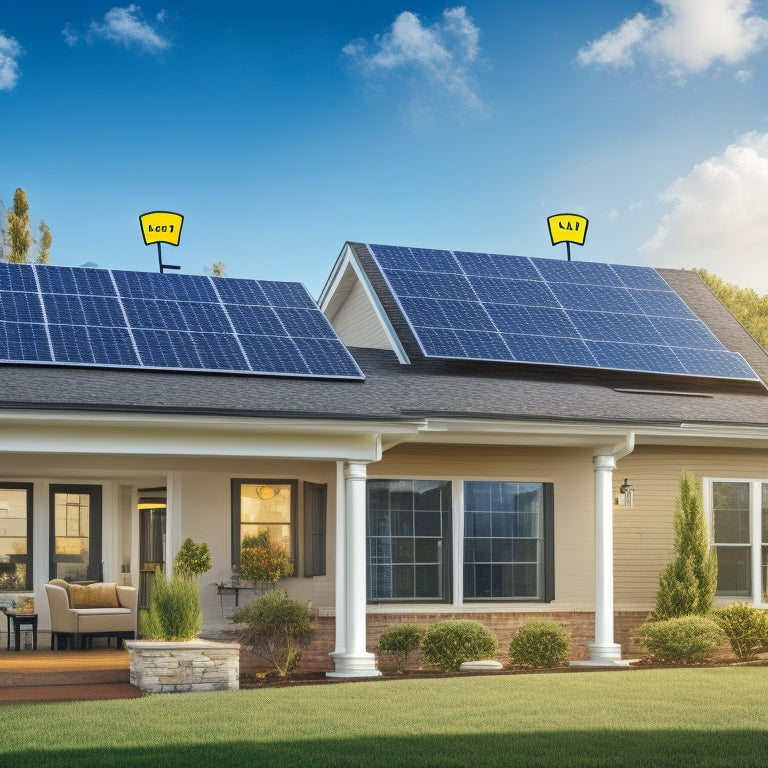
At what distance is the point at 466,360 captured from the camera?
16.6 meters

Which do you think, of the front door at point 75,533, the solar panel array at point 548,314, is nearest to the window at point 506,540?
the solar panel array at point 548,314

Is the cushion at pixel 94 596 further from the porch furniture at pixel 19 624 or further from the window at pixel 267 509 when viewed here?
the window at pixel 267 509

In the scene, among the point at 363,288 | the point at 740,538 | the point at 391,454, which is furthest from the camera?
the point at 363,288

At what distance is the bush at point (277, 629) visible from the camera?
1382cm

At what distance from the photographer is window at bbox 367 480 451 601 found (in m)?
15.8

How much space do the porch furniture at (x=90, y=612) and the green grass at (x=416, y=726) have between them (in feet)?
13.9

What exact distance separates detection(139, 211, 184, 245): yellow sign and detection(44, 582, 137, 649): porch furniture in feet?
20.6

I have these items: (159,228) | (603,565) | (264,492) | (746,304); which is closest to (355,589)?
(264,492)

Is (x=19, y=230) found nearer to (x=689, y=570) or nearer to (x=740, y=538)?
(x=740, y=538)

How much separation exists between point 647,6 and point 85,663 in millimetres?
31900

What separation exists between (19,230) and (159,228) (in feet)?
71.2

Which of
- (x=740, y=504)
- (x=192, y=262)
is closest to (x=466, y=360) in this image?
(x=740, y=504)

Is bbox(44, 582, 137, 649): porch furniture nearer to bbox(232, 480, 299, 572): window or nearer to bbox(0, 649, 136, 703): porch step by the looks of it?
bbox(0, 649, 136, 703): porch step

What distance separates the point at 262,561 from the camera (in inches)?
595
